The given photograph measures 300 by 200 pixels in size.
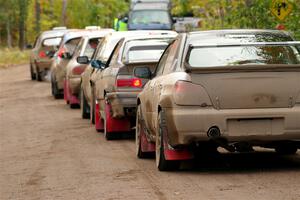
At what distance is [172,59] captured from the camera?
1148 centimetres

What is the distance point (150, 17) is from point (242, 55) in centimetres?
3443

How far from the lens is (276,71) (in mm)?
10641

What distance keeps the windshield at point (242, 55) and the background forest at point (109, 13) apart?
29.1 ft

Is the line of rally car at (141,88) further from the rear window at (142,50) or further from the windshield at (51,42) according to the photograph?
the windshield at (51,42)

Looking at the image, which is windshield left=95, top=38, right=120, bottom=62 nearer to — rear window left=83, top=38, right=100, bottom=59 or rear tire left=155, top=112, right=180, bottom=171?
rear window left=83, top=38, right=100, bottom=59

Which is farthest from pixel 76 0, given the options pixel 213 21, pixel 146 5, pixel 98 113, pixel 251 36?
pixel 251 36

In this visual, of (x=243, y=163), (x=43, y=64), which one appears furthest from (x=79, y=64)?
(x=43, y=64)

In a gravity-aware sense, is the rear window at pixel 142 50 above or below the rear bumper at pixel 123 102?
above

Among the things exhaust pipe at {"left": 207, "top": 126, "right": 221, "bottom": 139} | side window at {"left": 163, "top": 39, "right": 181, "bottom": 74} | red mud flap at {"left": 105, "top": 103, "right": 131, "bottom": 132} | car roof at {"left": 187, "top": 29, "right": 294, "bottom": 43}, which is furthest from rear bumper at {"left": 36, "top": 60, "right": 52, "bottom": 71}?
exhaust pipe at {"left": 207, "top": 126, "right": 221, "bottom": 139}

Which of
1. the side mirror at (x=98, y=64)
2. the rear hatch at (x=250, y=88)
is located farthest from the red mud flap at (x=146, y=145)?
the side mirror at (x=98, y=64)

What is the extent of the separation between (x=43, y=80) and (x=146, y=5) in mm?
10191

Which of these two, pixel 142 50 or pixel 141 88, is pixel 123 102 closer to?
pixel 141 88

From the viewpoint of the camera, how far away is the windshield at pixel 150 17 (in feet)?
147

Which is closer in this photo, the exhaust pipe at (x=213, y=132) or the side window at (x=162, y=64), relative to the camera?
the exhaust pipe at (x=213, y=132)
